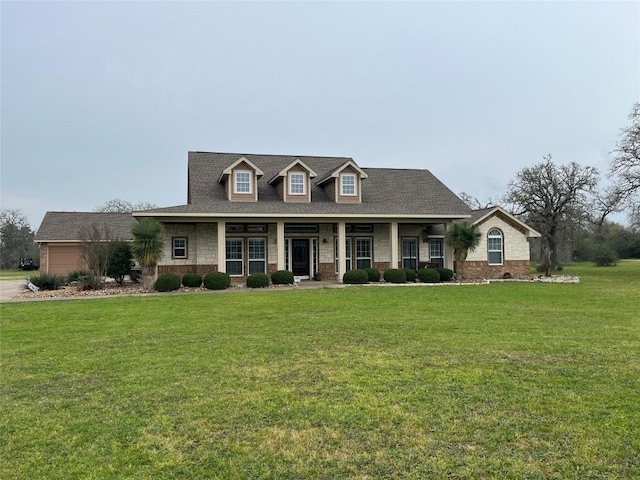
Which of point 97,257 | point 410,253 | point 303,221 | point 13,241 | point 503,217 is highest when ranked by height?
point 13,241

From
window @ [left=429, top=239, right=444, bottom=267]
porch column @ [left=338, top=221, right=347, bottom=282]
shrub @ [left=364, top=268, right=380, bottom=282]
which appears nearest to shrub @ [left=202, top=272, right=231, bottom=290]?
porch column @ [left=338, top=221, right=347, bottom=282]

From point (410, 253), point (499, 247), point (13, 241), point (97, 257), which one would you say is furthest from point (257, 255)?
point (13, 241)

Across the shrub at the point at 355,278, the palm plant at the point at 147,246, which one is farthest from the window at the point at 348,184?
the palm plant at the point at 147,246

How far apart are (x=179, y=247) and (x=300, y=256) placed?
5.91 m

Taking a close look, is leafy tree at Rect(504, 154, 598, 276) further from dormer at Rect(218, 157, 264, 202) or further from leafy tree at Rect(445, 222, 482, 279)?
dormer at Rect(218, 157, 264, 202)

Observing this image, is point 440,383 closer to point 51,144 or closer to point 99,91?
point 99,91

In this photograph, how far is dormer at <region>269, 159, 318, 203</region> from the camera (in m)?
23.0

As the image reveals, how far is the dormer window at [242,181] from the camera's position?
2228 cm

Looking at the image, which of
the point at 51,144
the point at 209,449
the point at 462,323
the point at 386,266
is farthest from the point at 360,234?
the point at 209,449

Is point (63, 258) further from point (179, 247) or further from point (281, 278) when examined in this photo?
point (281, 278)

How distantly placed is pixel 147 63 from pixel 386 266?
14579 millimetres

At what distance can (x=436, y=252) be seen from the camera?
25203 mm

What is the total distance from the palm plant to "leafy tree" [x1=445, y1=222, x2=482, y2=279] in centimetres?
1352

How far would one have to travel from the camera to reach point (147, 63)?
18.4 metres
